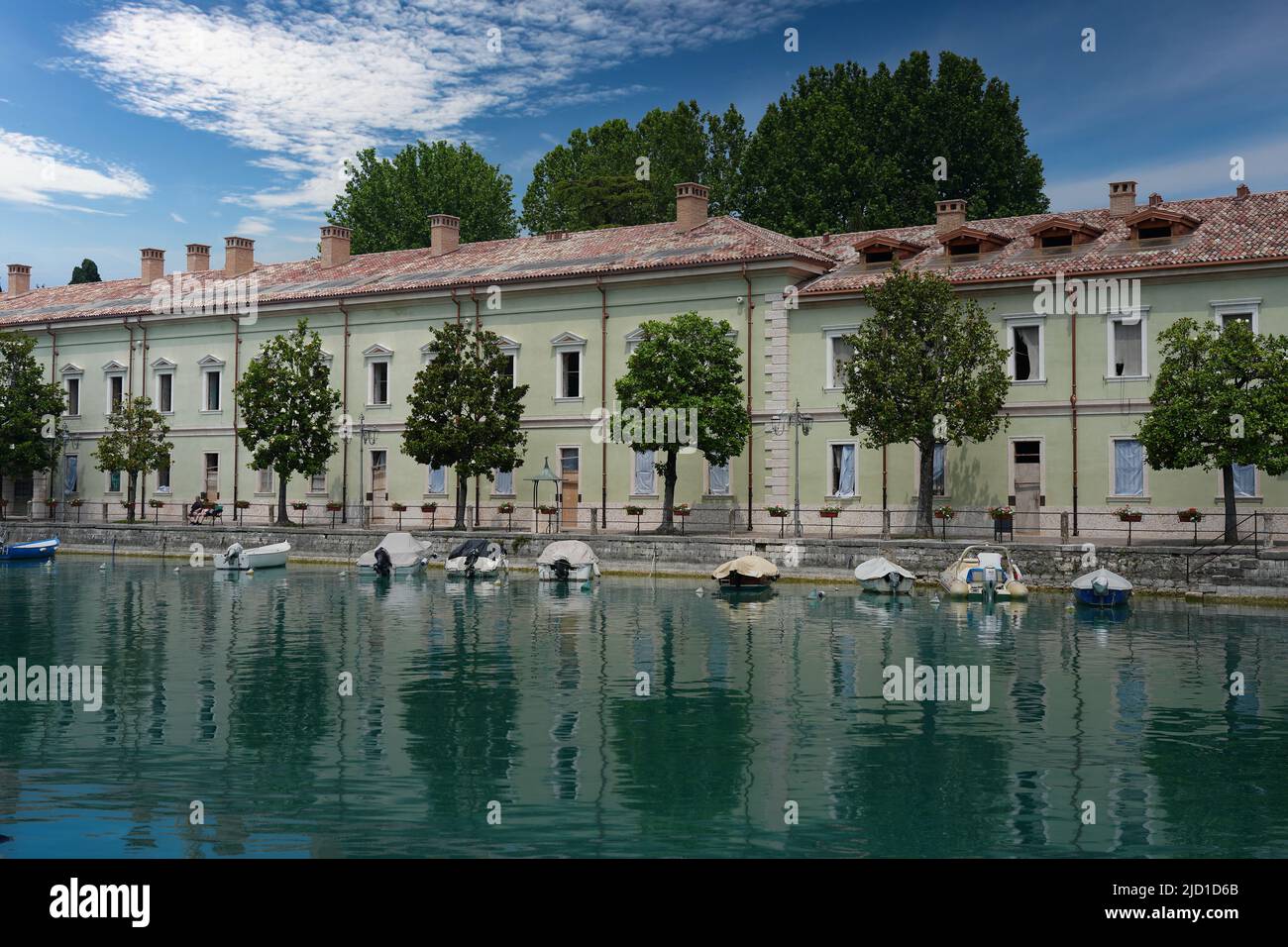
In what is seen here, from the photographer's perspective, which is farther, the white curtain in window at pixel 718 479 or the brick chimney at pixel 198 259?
the brick chimney at pixel 198 259

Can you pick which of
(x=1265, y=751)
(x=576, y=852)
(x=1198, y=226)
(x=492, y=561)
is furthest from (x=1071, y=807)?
(x=1198, y=226)

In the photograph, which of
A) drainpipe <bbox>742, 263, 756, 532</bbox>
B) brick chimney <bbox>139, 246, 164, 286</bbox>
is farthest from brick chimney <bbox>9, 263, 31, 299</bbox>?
drainpipe <bbox>742, 263, 756, 532</bbox>

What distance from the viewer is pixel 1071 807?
12.9m

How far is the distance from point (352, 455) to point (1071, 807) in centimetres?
4545

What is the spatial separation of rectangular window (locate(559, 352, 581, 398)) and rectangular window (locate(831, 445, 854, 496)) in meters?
11.5

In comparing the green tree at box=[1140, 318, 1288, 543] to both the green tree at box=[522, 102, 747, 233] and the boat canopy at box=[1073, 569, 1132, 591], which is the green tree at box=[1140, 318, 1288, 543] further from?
the green tree at box=[522, 102, 747, 233]

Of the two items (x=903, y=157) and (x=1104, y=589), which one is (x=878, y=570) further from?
(x=903, y=157)

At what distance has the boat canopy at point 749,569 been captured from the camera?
37531 mm

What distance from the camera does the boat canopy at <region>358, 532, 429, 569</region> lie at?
4325 cm

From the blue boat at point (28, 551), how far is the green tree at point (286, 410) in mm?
9147

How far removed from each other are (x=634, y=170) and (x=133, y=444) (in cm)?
3807

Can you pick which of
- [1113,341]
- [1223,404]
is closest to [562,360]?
[1113,341]

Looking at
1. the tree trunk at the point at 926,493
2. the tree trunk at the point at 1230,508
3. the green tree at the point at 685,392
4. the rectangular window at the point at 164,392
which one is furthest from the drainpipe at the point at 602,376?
the rectangular window at the point at 164,392

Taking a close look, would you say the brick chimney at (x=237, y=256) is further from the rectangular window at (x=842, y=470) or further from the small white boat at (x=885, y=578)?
the small white boat at (x=885, y=578)
